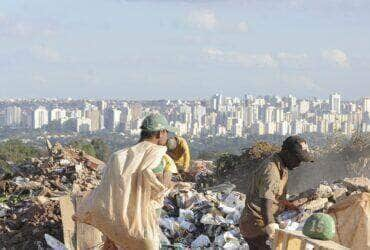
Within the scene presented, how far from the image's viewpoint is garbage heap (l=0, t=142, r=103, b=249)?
33.0ft

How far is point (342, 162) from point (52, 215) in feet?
29.0

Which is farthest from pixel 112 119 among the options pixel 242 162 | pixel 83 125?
pixel 242 162

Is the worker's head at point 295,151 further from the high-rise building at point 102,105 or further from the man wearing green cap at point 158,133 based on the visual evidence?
the high-rise building at point 102,105

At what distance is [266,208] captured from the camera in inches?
219

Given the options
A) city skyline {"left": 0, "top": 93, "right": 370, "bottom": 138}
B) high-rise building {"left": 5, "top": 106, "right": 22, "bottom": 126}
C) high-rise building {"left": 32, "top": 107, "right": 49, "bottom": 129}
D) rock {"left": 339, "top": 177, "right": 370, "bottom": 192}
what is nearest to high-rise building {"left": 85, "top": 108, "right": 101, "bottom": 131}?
city skyline {"left": 0, "top": 93, "right": 370, "bottom": 138}

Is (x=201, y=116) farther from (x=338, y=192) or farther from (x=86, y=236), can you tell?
(x=86, y=236)

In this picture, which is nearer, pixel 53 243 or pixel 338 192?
pixel 53 243

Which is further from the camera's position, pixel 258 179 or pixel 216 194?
pixel 216 194

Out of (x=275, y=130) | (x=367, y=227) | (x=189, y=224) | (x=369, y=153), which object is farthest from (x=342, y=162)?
(x=275, y=130)

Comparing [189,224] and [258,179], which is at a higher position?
[258,179]

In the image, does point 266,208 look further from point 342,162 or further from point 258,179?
point 342,162

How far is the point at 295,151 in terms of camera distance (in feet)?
18.4

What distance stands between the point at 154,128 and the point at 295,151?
1.04 m

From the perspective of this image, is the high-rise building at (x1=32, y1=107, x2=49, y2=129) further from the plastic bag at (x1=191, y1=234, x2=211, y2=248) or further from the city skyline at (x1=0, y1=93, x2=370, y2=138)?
the plastic bag at (x1=191, y1=234, x2=211, y2=248)
